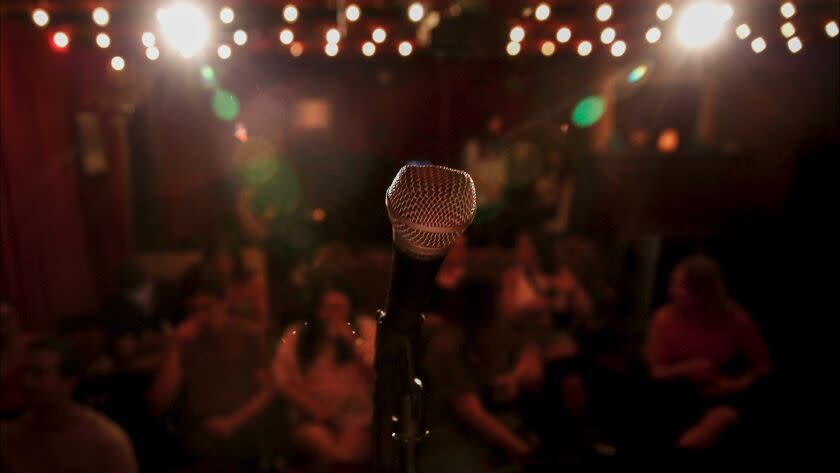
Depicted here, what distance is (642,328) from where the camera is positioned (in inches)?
132

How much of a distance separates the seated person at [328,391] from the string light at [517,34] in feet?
4.69

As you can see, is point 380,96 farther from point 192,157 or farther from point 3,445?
point 3,445

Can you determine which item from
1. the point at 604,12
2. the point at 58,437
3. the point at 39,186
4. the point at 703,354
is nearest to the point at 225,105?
the point at 39,186

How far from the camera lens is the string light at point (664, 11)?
2.31 meters

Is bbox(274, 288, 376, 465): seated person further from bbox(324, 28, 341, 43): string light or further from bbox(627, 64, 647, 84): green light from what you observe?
bbox(627, 64, 647, 84): green light

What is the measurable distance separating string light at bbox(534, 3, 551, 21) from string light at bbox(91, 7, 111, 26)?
6.02ft

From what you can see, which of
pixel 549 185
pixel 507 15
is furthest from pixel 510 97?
pixel 507 15

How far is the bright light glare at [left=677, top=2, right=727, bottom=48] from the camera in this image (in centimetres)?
229

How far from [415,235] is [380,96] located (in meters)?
3.37

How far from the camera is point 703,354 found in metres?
2.96

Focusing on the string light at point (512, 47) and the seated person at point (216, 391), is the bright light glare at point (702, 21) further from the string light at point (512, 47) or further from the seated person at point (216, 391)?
the seated person at point (216, 391)

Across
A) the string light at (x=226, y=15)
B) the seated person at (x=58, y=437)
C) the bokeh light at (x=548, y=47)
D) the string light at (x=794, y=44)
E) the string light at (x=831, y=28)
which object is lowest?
the seated person at (x=58, y=437)

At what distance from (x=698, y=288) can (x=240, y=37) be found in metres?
2.71

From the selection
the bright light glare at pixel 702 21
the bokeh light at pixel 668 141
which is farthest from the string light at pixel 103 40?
the bokeh light at pixel 668 141
